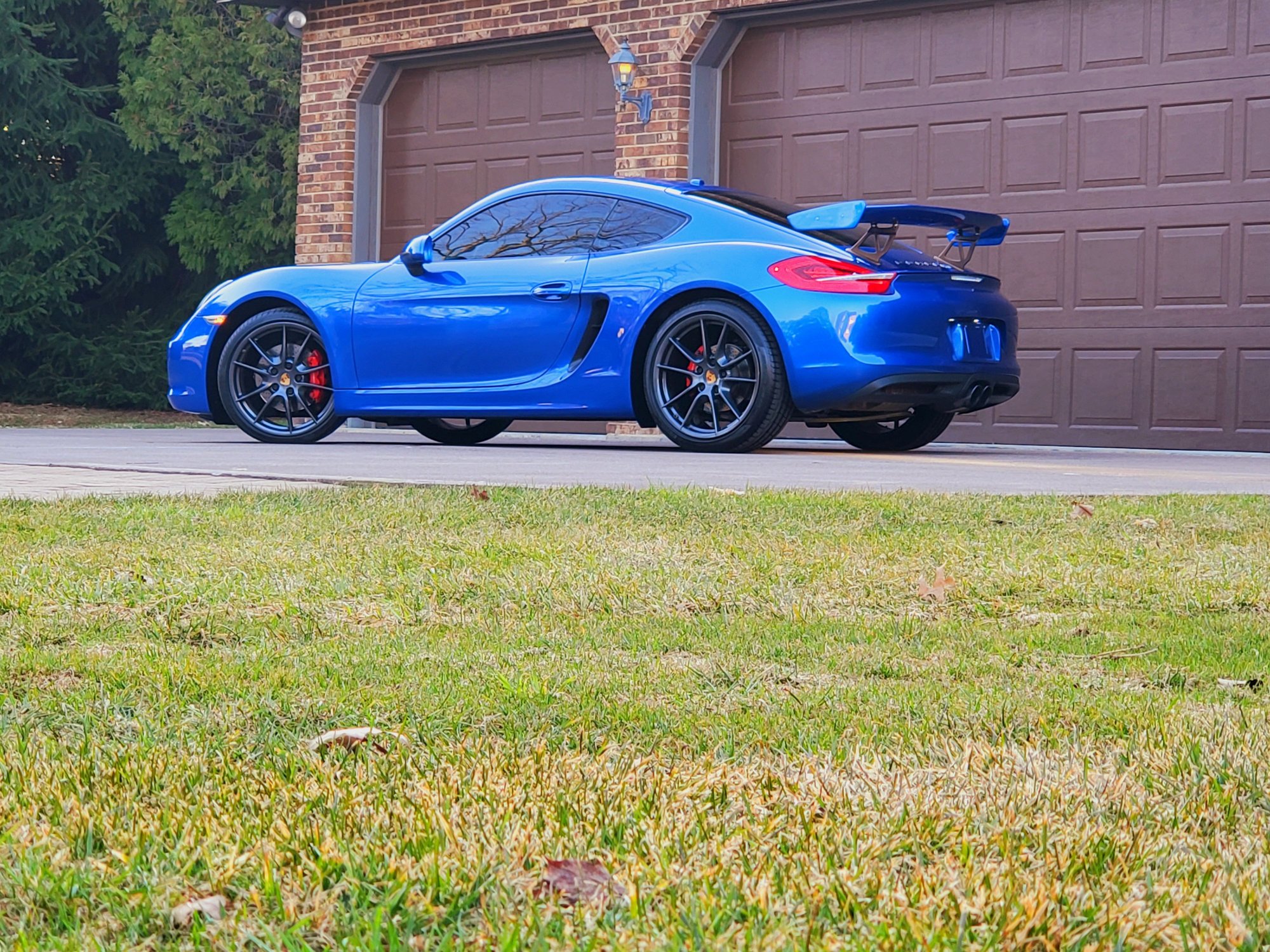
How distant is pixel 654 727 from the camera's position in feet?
7.30

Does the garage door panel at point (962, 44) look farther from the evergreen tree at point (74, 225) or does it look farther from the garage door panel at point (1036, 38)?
the evergreen tree at point (74, 225)

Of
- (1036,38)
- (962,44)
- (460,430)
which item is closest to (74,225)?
(460,430)

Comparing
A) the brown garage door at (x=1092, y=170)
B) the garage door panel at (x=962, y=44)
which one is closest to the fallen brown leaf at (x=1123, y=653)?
the brown garage door at (x=1092, y=170)

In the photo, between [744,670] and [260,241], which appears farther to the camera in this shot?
[260,241]

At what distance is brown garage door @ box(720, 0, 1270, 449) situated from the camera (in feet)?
35.5

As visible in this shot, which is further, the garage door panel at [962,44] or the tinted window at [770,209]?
the garage door panel at [962,44]

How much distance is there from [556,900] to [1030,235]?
417 inches

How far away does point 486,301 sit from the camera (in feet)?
30.1

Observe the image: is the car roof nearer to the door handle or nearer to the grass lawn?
the door handle

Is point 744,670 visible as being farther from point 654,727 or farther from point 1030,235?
point 1030,235

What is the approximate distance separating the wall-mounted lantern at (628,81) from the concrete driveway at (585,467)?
323 cm

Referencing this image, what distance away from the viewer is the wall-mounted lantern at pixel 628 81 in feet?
42.1

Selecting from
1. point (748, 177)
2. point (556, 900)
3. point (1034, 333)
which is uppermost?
point (748, 177)

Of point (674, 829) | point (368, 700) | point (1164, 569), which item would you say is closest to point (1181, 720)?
point (674, 829)
